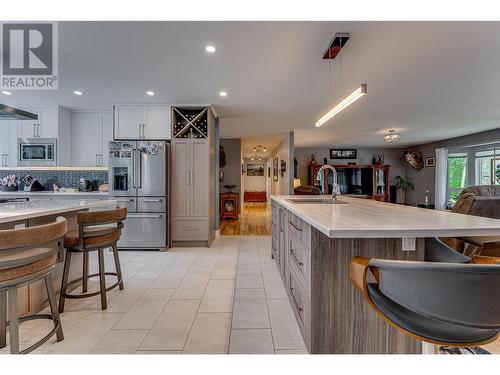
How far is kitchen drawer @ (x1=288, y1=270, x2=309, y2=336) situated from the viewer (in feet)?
5.41

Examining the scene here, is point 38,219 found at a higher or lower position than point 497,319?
higher

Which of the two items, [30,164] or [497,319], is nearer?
[497,319]

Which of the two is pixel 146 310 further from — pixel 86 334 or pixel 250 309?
pixel 250 309

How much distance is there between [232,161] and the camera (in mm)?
7957

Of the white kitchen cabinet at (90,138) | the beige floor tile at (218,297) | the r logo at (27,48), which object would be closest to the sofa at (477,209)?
the beige floor tile at (218,297)

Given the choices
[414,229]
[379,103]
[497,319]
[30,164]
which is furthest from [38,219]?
[379,103]

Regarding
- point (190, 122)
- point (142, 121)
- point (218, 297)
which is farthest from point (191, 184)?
point (218, 297)

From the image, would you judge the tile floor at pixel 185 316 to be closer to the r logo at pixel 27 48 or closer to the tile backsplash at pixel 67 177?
the tile backsplash at pixel 67 177

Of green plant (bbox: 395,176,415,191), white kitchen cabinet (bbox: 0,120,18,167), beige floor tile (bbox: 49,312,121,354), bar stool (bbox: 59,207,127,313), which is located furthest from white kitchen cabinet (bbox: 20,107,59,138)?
green plant (bbox: 395,176,415,191)
